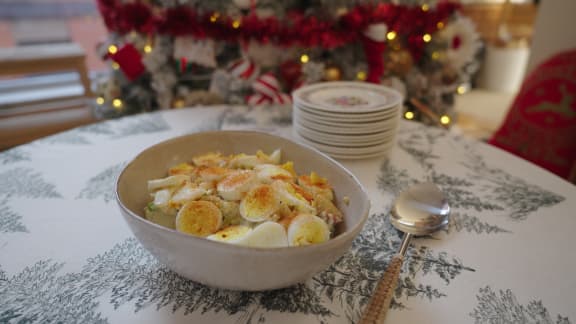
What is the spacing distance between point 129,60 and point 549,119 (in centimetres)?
177

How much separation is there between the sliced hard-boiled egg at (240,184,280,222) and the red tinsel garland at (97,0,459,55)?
1.16 metres

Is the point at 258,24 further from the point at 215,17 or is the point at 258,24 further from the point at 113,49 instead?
the point at 113,49

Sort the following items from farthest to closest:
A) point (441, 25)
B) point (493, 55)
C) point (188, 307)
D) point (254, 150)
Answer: point (493, 55)
point (441, 25)
point (254, 150)
point (188, 307)

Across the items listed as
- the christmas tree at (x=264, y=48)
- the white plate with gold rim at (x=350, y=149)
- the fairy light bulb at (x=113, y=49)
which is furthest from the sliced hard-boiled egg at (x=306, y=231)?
the fairy light bulb at (x=113, y=49)

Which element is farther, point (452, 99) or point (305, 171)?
point (452, 99)

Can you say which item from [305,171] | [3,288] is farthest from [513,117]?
[3,288]

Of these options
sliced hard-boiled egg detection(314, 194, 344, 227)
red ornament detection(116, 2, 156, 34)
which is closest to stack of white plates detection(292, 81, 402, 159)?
sliced hard-boiled egg detection(314, 194, 344, 227)

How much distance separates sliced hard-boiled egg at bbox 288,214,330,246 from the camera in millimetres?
441

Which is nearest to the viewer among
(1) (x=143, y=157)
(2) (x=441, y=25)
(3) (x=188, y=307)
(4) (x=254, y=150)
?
(3) (x=188, y=307)

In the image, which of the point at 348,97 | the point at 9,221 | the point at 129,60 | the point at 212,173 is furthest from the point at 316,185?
the point at 129,60

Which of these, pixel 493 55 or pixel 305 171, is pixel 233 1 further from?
pixel 493 55

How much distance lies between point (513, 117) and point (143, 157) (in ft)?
4.48

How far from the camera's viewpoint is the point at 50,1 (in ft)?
11.3

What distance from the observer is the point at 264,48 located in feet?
5.51
